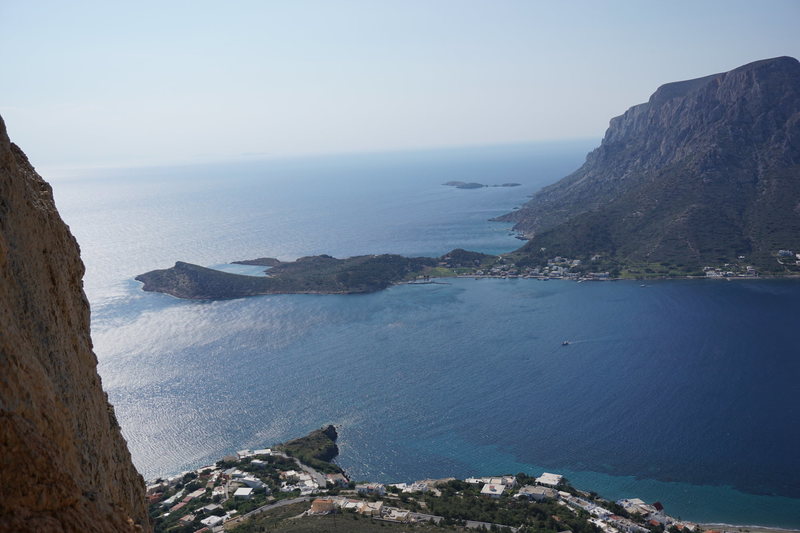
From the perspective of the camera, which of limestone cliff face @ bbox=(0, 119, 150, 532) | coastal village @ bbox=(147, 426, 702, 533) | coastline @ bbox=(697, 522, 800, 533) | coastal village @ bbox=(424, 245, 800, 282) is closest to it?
limestone cliff face @ bbox=(0, 119, 150, 532)

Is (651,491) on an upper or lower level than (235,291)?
lower

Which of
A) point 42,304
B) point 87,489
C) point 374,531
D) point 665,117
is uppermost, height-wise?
point 665,117

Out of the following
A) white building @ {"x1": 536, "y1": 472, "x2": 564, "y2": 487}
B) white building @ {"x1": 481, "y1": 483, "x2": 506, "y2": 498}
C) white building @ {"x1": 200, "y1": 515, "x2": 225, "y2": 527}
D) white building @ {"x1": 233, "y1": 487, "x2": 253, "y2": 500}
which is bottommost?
white building @ {"x1": 536, "y1": 472, "x2": 564, "y2": 487}

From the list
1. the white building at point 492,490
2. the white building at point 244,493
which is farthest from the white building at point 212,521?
the white building at point 492,490

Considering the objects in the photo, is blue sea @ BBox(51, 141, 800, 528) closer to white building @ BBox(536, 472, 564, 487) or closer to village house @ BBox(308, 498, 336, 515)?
white building @ BBox(536, 472, 564, 487)

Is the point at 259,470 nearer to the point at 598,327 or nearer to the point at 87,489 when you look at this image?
the point at 87,489

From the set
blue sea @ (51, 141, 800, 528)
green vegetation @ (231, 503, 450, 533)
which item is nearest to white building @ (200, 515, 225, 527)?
green vegetation @ (231, 503, 450, 533)

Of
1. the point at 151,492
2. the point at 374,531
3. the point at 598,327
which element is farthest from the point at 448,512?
the point at 598,327
